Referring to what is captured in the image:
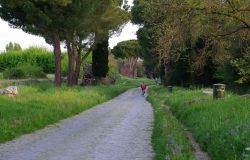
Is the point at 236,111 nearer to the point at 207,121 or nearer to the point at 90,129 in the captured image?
the point at 207,121

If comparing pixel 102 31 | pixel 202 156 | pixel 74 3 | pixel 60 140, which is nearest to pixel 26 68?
pixel 102 31

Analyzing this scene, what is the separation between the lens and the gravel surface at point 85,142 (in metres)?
13.2

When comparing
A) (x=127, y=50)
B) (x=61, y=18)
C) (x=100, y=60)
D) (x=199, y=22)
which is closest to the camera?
(x=199, y=22)

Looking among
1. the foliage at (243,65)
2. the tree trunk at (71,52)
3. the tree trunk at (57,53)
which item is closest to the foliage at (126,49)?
the tree trunk at (71,52)

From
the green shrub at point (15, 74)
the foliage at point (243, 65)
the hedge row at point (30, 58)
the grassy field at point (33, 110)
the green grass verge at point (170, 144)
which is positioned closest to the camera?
the green grass verge at point (170, 144)

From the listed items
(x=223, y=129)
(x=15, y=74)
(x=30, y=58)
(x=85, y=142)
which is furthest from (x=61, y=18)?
(x=223, y=129)

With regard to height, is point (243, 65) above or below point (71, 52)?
below

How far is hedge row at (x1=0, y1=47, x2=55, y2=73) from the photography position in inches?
2194

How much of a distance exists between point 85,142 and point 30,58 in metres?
42.8

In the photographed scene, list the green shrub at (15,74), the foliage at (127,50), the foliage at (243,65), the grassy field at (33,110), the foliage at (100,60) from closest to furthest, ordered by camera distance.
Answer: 1. the grassy field at (33,110)
2. the foliage at (243,65)
3. the green shrub at (15,74)
4. the foliage at (100,60)
5. the foliage at (127,50)

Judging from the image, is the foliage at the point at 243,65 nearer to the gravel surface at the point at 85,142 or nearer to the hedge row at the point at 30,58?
the gravel surface at the point at 85,142

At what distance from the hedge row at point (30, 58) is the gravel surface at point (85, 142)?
113 feet

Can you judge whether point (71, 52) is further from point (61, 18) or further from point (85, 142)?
point (85, 142)

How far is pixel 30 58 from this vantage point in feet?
188
